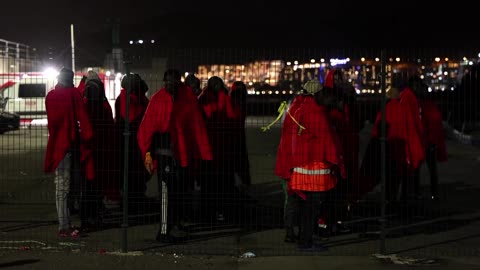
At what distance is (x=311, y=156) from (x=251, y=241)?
1426mm

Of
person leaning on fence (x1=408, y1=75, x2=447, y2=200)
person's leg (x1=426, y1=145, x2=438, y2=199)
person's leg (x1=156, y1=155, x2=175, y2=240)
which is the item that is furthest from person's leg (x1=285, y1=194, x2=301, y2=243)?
person's leg (x1=426, y1=145, x2=438, y2=199)

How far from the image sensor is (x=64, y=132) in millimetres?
8266

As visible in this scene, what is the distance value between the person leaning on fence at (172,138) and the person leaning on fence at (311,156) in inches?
47.5

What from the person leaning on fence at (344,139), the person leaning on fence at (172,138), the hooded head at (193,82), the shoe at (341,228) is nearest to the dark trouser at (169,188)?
the person leaning on fence at (172,138)

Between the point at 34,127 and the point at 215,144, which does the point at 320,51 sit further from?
the point at 34,127

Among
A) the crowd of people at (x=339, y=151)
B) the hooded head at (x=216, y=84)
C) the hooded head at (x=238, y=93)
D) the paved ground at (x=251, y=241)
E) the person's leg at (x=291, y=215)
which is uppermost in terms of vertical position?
the hooded head at (x=216, y=84)

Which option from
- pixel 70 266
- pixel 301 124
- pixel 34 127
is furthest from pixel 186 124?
pixel 34 127

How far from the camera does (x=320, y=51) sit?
8.02 metres

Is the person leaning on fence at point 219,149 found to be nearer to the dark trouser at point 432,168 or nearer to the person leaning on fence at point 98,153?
the person leaning on fence at point 98,153

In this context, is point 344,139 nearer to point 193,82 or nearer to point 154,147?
point 193,82

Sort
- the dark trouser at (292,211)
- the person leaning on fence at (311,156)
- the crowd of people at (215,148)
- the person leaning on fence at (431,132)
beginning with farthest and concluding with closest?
the person leaning on fence at (431,132), the dark trouser at (292,211), the crowd of people at (215,148), the person leaning on fence at (311,156)

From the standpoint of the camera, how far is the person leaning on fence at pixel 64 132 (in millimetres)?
8281

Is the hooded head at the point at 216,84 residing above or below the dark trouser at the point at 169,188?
above

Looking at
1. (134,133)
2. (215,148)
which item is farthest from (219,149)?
(134,133)
